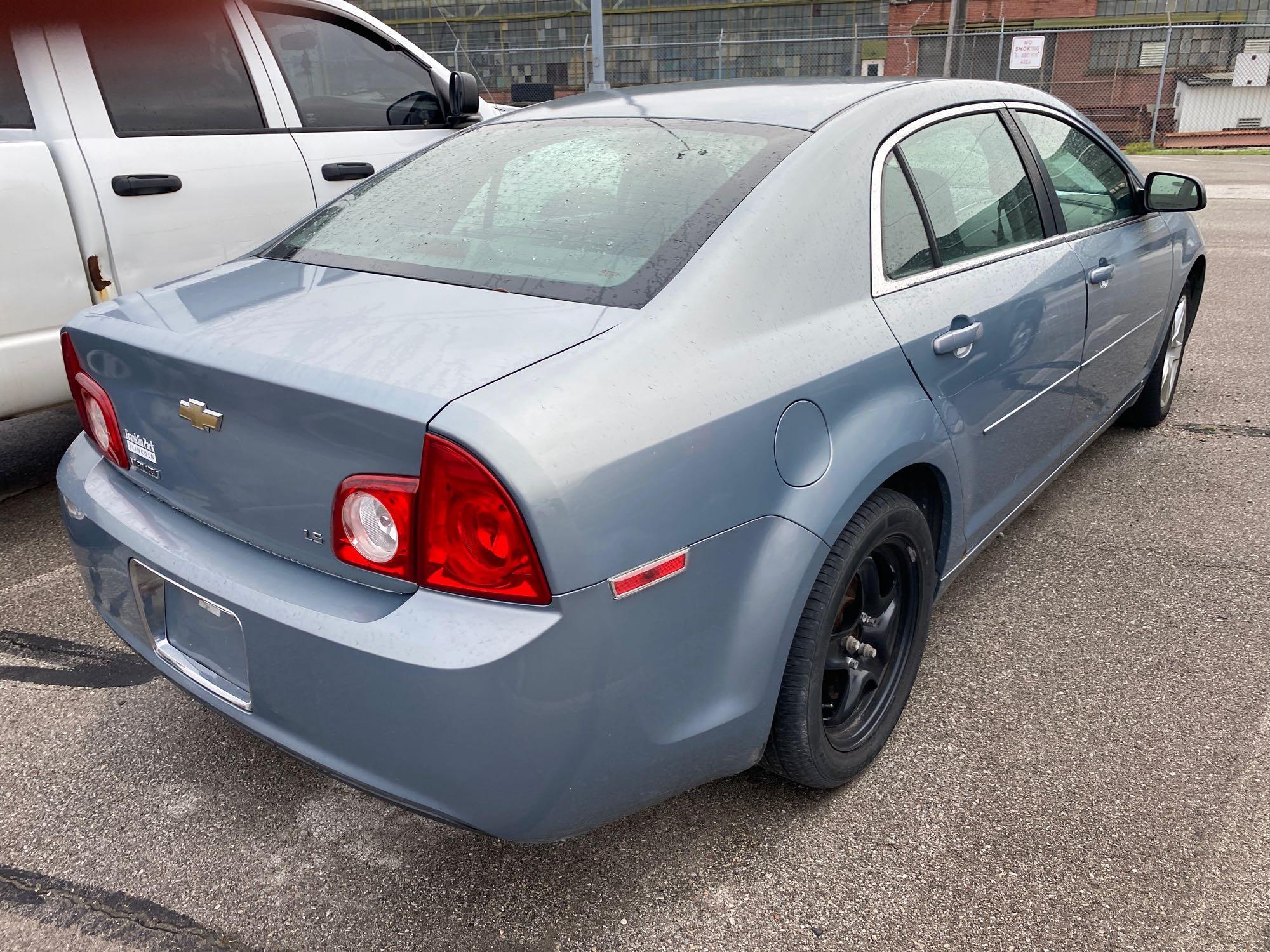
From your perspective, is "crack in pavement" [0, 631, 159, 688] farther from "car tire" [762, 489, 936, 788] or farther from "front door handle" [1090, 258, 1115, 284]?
"front door handle" [1090, 258, 1115, 284]

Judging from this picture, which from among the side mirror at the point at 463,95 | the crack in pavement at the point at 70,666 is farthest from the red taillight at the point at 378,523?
the side mirror at the point at 463,95

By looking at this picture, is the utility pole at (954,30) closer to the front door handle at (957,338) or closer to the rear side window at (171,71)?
the rear side window at (171,71)

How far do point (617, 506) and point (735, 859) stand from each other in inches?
37.5

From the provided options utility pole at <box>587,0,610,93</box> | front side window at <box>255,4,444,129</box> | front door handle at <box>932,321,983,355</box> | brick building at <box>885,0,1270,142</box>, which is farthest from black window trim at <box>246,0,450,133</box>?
brick building at <box>885,0,1270,142</box>

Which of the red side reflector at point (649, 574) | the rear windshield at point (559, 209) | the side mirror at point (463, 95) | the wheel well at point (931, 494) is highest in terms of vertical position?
the side mirror at point (463, 95)

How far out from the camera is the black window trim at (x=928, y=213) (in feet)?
7.39

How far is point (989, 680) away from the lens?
2752 millimetres

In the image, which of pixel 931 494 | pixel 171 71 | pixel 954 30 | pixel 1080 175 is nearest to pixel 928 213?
pixel 931 494

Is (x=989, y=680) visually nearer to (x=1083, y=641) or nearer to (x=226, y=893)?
(x=1083, y=641)

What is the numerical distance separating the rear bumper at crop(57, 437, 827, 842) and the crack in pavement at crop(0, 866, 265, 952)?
1.38ft

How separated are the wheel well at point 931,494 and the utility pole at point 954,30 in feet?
63.1

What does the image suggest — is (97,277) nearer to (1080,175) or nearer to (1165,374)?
(1080,175)

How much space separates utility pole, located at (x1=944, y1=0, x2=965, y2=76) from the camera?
82.0 feet

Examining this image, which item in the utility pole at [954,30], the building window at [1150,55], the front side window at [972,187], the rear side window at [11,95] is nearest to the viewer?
the front side window at [972,187]
